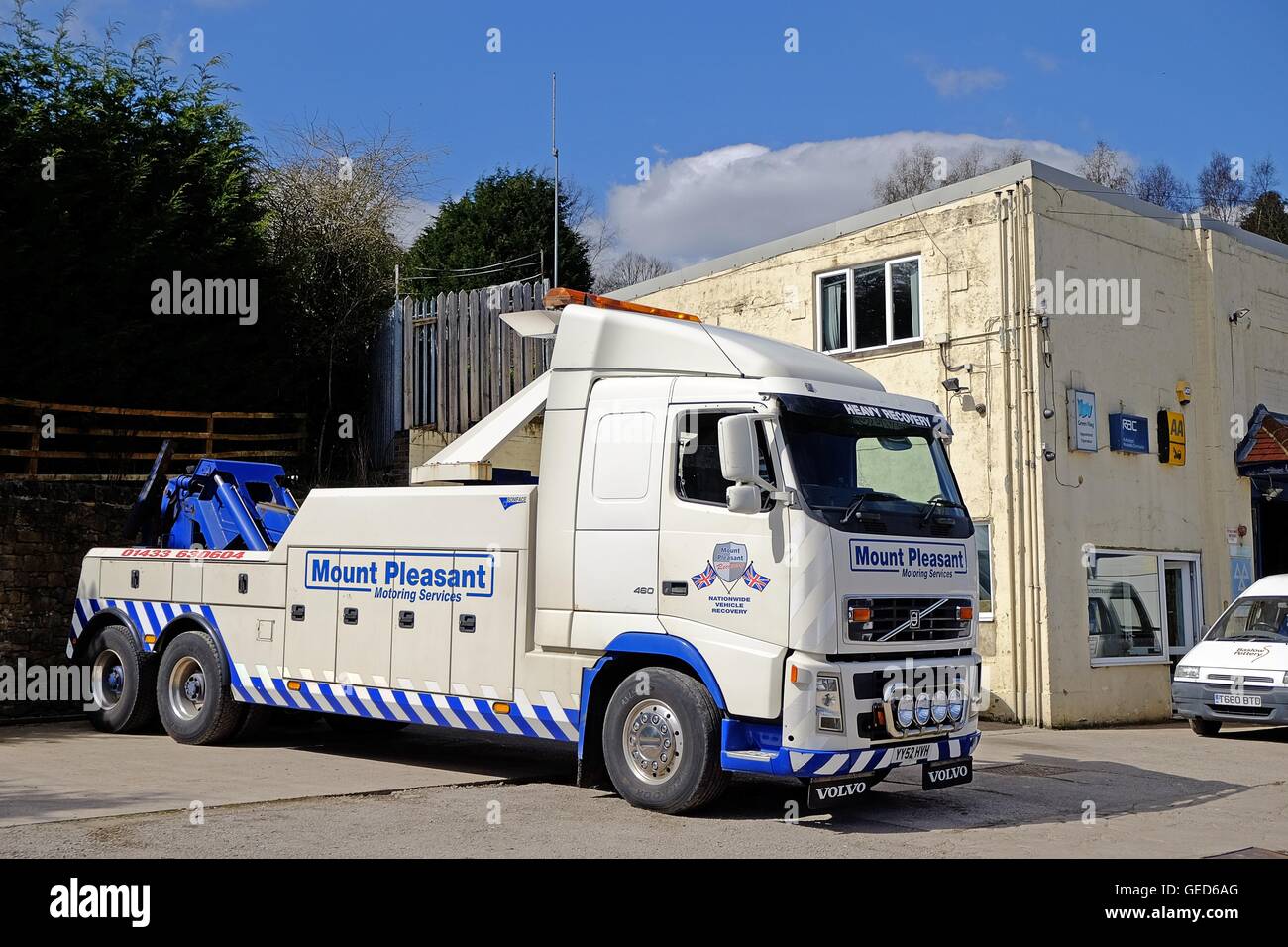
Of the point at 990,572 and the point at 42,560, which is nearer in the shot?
the point at 42,560

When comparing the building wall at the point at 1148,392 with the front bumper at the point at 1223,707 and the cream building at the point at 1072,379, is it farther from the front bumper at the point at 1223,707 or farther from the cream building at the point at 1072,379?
the front bumper at the point at 1223,707

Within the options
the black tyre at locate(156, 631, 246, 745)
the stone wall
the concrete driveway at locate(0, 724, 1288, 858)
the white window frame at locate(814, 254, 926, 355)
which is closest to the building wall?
the white window frame at locate(814, 254, 926, 355)

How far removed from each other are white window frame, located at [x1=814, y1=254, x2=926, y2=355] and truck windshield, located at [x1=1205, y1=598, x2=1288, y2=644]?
528 cm

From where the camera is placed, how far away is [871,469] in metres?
8.86

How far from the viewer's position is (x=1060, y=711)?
49.5 ft

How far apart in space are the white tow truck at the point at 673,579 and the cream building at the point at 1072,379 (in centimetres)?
649

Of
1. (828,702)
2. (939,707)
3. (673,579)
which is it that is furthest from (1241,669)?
(673,579)

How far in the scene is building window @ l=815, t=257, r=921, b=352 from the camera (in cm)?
1670

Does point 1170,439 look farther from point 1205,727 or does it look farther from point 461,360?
point 461,360

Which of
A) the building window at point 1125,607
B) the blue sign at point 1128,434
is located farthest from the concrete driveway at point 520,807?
the blue sign at point 1128,434

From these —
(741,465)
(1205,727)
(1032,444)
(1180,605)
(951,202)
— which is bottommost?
(1205,727)

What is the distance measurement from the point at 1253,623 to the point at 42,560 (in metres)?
14.8

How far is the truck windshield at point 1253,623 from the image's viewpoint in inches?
599

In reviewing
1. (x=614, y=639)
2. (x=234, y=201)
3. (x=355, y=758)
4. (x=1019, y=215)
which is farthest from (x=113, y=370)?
(x=1019, y=215)
